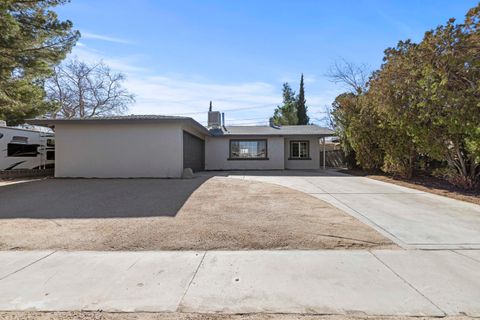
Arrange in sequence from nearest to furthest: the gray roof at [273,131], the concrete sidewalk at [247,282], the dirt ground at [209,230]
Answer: the concrete sidewalk at [247,282]
the dirt ground at [209,230]
the gray roof at [273,131]

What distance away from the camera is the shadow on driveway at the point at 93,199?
700 centimetres

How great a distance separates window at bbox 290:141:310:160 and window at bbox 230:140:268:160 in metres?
2.10

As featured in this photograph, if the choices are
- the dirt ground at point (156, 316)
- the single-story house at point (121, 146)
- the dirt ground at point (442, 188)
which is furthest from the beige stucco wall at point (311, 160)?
the dirt ground at point (156, 316)

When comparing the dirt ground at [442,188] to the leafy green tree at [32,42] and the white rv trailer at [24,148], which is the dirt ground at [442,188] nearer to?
the leafy green tree at [32,42]

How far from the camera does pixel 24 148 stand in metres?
15.0

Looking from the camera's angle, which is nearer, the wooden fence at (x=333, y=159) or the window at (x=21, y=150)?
the window at (x=21, y=150)

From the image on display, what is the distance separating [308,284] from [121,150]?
11884 mm

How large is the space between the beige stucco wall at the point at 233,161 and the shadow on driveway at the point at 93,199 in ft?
26.5

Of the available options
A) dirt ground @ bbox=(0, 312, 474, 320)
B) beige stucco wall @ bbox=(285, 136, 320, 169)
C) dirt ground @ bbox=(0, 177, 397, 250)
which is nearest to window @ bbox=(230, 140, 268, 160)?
beige stucco wall @ bbox=(285, 136, 320, 169)

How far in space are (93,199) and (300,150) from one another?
14.6 metres

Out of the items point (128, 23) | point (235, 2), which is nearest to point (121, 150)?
point (128, 23)

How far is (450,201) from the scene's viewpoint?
8539mm

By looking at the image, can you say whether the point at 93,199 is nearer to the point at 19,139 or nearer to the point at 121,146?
the point at 121,146

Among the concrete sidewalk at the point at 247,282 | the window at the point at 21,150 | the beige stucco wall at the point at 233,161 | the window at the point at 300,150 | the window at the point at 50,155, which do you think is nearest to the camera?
the concrete sidewalk at the point at 247,282
